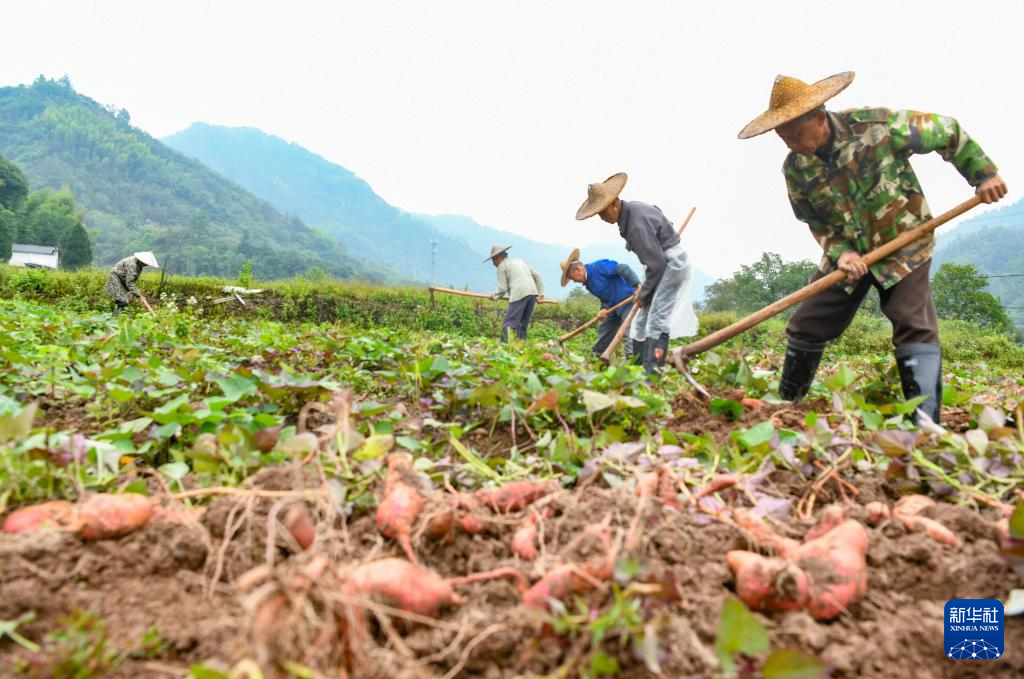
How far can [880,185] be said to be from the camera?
2.39 meters

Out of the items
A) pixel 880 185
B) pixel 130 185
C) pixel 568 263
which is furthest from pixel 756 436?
pixel 130 185

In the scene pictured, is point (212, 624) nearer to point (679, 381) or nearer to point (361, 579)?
point (361, 579)

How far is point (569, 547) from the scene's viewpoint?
90cm

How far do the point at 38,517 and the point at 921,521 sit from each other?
1.64m

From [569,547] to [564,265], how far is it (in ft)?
19.7

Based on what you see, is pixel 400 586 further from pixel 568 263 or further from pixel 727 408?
pixel 568 263

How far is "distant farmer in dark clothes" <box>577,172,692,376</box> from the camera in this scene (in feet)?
14.2

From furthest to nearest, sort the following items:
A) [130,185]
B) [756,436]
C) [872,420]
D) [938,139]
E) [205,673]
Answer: [130,185] < [938,139] < [872,420] < [756,436] < [205,673]

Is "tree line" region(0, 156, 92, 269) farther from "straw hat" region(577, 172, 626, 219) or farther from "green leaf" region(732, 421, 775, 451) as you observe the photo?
"green leaf" region(732, 421, 775, 451)

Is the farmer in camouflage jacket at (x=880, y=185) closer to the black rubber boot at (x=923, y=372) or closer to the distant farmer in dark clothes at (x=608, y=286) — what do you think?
the black rubber boot at (x=923, y=372)

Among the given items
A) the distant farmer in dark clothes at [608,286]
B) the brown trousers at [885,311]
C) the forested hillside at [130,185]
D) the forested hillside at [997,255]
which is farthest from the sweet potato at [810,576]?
the forested hillside at [997,255]

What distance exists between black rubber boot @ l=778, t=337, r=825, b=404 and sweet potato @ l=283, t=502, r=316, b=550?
2.48 m

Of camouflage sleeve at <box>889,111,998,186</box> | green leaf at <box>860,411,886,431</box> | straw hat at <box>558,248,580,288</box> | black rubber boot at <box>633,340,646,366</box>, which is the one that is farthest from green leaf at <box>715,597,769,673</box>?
straw hat at <box>558,248,580,288</box>

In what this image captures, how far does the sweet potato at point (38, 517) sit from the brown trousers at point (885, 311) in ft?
9.19
